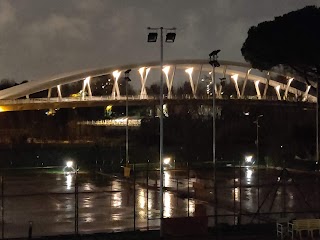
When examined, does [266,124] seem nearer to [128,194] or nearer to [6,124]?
[128,194]

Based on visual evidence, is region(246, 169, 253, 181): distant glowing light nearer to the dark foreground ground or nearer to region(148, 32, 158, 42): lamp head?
the dark foreground ground

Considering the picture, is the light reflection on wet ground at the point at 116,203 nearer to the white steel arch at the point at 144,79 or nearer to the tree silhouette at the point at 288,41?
the tree silhouette at the point at 288,41

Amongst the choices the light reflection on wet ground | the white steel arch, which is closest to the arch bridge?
the white steel arch

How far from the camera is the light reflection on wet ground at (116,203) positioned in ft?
87.9

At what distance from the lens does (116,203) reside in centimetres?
3425

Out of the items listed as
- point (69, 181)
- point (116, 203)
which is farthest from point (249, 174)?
point (116, 203)

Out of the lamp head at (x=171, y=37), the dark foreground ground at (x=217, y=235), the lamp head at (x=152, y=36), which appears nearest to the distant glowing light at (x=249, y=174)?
the dark foreground ground at (x=217, y=235)

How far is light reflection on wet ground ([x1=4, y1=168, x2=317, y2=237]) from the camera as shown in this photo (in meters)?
26.8

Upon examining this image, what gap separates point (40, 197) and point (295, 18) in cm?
2747

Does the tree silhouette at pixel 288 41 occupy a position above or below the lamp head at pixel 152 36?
above

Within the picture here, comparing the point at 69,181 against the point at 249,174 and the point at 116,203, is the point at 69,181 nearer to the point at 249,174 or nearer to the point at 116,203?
the point at 249,174

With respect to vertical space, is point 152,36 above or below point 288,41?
below

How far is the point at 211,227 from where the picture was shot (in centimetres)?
2464

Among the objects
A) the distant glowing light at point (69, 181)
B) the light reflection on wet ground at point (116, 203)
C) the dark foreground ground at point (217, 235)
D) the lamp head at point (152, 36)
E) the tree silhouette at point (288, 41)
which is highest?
the tree silhouette at point (288, 41)
